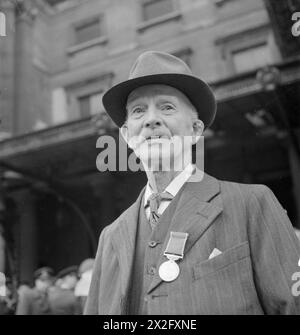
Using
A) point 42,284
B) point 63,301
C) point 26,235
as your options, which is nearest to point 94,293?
point 63,301

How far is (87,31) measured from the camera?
7164mm

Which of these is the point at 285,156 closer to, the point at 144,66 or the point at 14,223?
the point at 14,223

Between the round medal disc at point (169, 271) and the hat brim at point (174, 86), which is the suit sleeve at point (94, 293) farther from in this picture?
the hat brim at point (174, 86)

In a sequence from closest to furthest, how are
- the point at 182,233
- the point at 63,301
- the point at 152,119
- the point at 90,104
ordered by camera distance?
the point at 182,233 → the point at 152,119 → the point at 63,301 → the point at 90,104

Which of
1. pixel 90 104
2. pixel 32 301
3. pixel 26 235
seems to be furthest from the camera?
pixel 90 104

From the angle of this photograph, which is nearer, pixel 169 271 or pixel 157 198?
pixel 169 271

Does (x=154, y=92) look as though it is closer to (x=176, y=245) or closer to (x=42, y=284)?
(x=176, y=245)

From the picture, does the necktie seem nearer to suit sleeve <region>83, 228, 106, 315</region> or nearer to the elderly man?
the elderly man

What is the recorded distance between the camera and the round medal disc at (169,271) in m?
1.23

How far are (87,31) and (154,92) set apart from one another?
20.4 ft

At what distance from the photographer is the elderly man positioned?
1185mm

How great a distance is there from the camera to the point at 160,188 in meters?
1.46

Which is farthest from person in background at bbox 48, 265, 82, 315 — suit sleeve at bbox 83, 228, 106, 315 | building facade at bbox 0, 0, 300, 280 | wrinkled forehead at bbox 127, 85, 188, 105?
wrinkled forehead at bbox 127, 85, 188, 105

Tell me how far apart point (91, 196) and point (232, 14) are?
404cm
